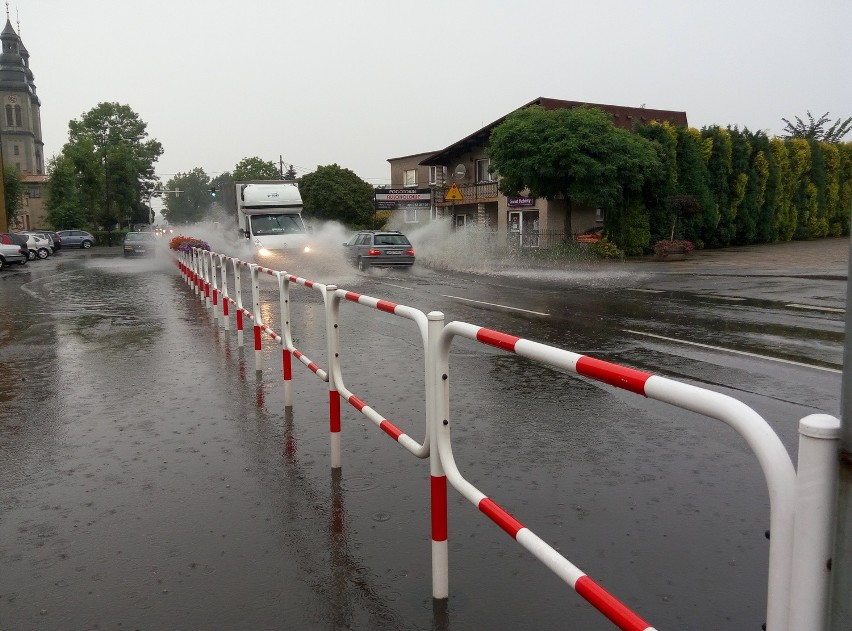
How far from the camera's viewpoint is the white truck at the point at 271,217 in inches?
1121

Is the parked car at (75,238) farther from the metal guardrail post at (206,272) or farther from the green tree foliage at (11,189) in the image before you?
the metal guardrail post at (206,272)

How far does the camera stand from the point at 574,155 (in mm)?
28750

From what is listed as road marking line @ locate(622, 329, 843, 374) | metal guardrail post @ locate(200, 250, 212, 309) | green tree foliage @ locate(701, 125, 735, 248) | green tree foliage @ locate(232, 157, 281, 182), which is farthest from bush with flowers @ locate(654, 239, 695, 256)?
green tree foliage @ locate(232, 157, 281, 182)

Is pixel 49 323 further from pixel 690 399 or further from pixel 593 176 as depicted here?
pixel 593 176

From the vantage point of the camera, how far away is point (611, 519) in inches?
171

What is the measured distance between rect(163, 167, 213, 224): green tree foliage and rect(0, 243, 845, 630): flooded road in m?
145

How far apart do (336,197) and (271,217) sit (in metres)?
37.5

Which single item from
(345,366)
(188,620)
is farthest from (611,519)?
(345,366)

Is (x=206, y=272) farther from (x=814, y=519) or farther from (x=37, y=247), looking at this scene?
(x=37, y=247)

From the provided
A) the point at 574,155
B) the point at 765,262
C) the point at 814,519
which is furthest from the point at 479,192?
the point at 814,519

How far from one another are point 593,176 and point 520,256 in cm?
552

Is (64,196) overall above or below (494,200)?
above

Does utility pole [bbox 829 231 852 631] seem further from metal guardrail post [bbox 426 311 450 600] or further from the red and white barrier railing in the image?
metal guardrail post [bbox 426 311 450 600]

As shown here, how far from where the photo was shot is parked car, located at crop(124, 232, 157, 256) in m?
45.7
